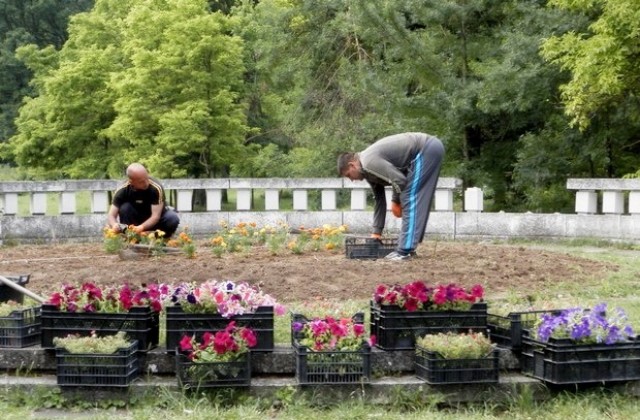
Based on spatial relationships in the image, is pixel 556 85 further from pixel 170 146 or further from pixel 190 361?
pixel 190 361

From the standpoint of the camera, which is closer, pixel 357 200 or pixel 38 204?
pixel 38 204

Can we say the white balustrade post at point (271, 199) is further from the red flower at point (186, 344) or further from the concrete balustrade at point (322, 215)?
the red flower at point (186, 344)

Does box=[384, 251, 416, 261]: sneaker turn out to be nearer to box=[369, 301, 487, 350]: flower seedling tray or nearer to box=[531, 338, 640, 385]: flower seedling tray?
box=[369, 301, 487, 350]: flower seedling tray

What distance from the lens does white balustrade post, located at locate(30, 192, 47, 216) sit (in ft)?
46.8

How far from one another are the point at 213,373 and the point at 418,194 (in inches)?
188

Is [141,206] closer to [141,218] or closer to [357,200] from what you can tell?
[141,218]

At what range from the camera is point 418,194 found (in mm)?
9234

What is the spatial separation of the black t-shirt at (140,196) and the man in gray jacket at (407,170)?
105 inches

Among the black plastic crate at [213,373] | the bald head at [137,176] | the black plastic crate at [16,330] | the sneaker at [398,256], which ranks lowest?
the black plastic crate at [213,373]

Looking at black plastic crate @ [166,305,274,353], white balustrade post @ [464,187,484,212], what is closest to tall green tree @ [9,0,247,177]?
white balustrade post @ [464,187,484,212]

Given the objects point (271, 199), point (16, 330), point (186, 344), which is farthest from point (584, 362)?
point (271, 199)

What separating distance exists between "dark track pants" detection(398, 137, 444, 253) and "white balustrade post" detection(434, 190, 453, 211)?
16.7ft

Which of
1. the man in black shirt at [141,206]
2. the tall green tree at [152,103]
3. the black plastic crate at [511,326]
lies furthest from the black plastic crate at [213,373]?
the tall green tree at [152,103]

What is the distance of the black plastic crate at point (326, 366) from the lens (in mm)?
4984
